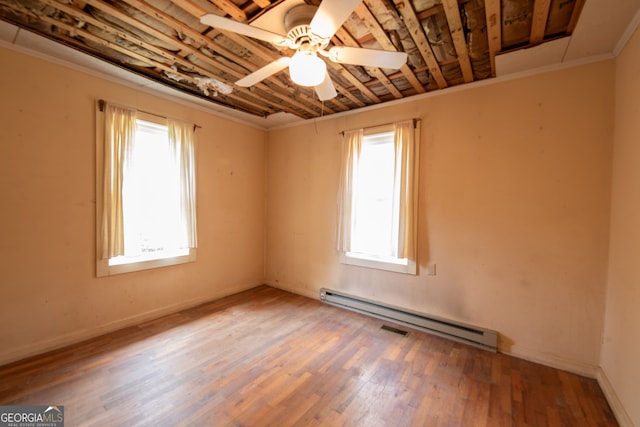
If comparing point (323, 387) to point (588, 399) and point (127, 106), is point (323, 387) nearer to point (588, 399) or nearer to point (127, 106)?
point (588, 399)

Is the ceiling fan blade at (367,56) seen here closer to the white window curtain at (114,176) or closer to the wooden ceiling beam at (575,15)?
the wooden ceiling beam at (575,15)

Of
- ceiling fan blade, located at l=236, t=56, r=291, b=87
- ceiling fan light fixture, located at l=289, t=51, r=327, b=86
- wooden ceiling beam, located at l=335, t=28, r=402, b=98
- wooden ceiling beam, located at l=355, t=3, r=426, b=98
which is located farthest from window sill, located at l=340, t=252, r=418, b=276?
ceiling fan blade, located at l=236, t=56, r=291, b=87

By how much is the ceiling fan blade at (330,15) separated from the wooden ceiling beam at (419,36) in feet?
2.04

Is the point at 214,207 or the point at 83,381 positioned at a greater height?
the point at 214,207

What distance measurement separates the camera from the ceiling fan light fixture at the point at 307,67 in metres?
1.54

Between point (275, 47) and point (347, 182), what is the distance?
6.01ft

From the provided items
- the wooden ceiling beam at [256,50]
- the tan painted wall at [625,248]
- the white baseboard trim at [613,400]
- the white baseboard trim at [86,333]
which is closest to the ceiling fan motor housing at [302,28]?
the wooden ceiling beam at [256,50]

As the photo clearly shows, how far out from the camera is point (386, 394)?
6.48 ft

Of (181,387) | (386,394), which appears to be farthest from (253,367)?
(386,394)

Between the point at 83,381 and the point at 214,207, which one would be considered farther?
the point at 214,207

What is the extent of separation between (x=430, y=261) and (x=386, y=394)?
1.52 meters

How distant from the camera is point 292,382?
6.83 ft

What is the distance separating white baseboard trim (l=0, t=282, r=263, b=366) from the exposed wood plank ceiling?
8.86 ft

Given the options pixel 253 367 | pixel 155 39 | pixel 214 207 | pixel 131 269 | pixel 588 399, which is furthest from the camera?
pixel 214 207
